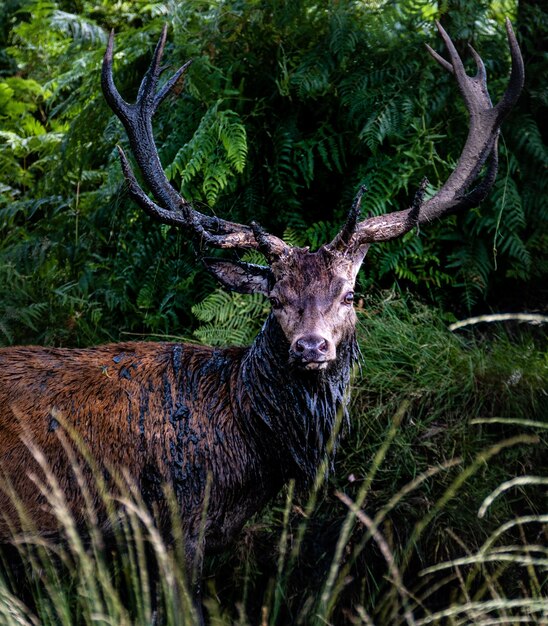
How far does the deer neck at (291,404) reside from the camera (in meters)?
4.00

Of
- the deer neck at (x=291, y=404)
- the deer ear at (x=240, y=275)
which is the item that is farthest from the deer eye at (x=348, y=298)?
the deer ear at (x=240, y=275)

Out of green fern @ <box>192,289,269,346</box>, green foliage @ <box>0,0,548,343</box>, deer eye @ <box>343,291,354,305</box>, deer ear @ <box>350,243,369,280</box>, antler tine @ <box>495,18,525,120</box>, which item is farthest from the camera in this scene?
green foliage @ <box>0,0,548,343</box>

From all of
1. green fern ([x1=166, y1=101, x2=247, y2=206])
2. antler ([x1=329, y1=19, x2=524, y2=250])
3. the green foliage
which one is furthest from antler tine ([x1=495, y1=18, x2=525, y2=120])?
green fern ([x1=166, y1=101, x2=247, y2=206])

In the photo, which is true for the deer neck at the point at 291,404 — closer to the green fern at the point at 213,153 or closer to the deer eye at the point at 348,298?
the deer eye at the point at 348,298

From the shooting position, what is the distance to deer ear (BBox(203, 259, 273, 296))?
4.34 meters

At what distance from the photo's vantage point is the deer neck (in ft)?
13.1

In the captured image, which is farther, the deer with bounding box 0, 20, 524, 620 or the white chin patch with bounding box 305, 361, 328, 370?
the deer with bounding box 0, 20, 524, 620

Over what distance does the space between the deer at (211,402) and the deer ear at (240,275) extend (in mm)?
17

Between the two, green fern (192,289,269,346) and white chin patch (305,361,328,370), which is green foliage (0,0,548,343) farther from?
white chin patch (305,361,328,370)

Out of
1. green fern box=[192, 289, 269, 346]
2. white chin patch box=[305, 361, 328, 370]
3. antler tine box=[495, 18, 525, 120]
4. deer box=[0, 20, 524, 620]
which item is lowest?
green fern box=[192, 289, 269, 346]

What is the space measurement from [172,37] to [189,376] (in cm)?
317

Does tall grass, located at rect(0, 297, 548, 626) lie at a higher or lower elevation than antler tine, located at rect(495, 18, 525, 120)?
lower

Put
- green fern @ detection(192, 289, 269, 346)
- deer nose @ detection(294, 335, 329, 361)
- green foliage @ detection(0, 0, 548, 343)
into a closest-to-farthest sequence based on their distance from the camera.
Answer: deer nose @ detection(294, 335, 329, 361)
green fern @ detection(192, 289, 269, 346)
green foliage @ detection(0, 0, 548, 343)

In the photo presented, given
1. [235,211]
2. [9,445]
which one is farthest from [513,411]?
[9,445]
